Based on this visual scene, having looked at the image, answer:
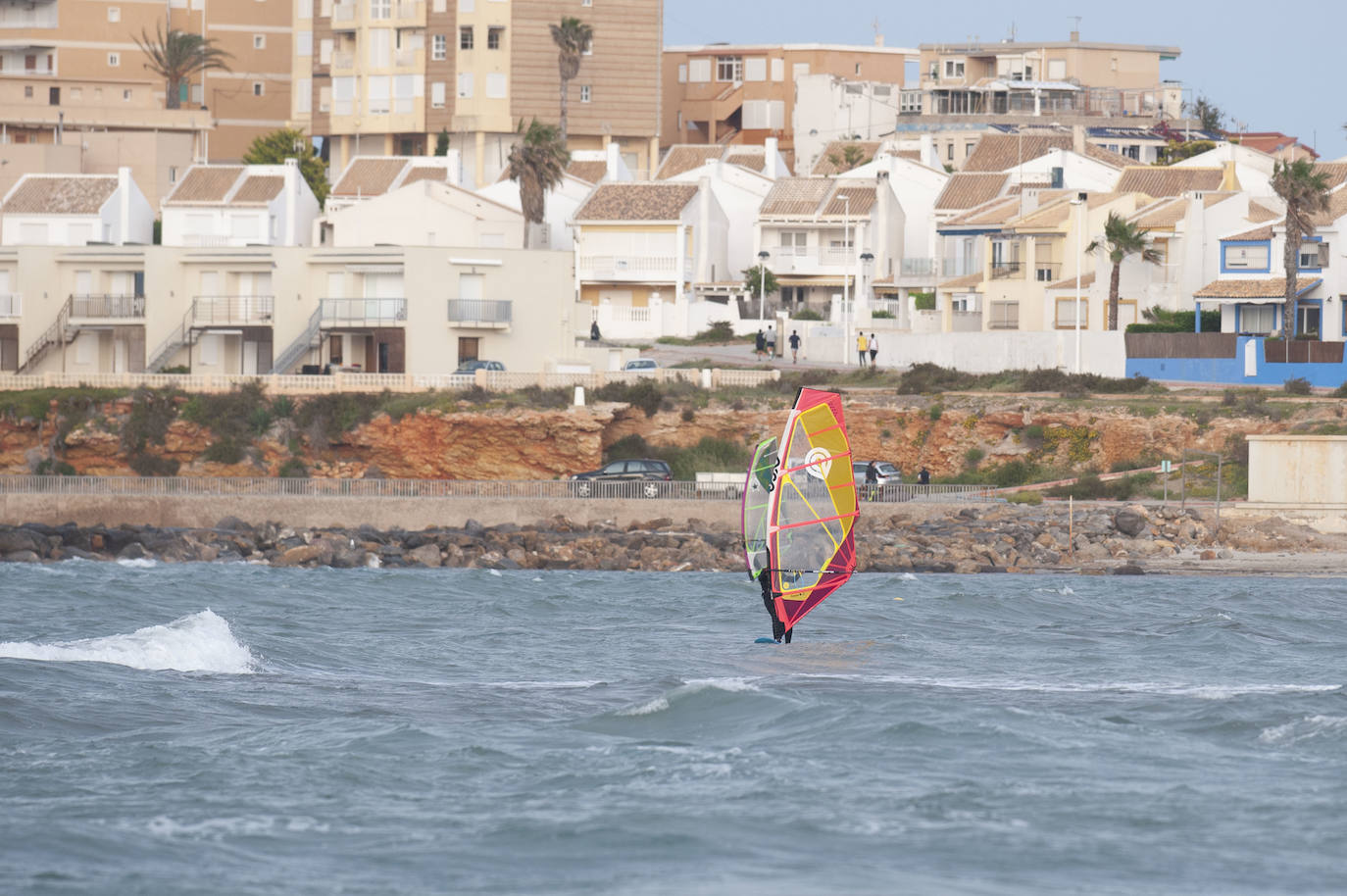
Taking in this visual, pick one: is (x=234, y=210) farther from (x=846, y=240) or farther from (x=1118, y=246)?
(x=1118, y=246)

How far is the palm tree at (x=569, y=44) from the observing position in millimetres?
100625

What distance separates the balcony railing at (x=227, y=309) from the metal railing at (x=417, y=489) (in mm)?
14231

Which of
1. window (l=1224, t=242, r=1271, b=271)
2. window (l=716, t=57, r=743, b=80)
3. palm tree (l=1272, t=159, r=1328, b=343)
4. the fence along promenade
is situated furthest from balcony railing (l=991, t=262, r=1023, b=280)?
window (l=716, t=57, r=743, b=80)

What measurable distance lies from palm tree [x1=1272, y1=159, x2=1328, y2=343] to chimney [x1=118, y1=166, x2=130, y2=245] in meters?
44.9

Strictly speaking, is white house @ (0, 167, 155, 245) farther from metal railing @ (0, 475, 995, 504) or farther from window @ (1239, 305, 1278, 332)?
window @ (1239, 305, 1278, 332)

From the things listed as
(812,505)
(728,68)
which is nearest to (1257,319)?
(812,505)

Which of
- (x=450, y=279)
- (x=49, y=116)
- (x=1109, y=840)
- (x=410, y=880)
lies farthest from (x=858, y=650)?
(x=49, y=116)

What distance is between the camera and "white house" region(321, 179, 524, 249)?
79250 millimetres

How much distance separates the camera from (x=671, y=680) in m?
30.6

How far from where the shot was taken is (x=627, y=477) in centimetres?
5384

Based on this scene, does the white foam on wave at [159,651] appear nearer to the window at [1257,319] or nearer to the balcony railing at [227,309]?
the balcony railing at [227,309]

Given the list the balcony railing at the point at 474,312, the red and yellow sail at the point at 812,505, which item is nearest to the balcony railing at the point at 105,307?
the balcony railing at the point at 474,312

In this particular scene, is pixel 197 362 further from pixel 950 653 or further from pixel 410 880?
pixel 410 880

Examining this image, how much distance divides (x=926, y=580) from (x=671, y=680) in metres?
16.2
